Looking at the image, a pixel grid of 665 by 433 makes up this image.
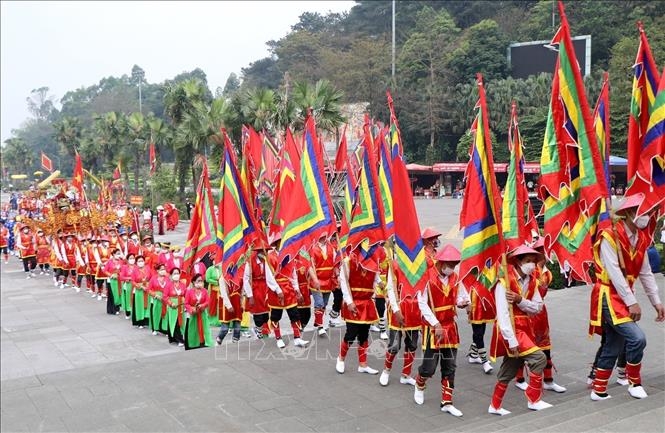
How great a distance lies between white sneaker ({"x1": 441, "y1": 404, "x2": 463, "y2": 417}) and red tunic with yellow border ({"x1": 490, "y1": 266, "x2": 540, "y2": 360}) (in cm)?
73

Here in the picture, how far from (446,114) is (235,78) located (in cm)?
5632

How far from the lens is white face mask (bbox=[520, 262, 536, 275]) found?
5.60 meters

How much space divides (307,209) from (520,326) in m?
3.41

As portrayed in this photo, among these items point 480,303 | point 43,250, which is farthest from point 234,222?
point 43,250

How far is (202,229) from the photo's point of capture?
392 inches

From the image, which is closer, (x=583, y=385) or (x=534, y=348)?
(x=534, y=348)

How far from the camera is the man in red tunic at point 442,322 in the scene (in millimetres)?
6055

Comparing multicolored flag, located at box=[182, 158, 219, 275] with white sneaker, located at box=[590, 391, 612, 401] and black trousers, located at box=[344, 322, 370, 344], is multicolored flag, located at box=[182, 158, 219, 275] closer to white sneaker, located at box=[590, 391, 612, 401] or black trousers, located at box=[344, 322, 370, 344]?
black trousers, located at box=[344, 322, 370, 344]

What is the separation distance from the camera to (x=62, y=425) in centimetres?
634

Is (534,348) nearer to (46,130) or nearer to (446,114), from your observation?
(446,114)

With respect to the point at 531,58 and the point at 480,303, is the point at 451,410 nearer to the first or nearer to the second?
the point at 480,303

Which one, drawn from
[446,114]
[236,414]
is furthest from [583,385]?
[446,114]

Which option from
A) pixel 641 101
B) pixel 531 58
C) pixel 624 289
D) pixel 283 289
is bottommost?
pixel 283 289

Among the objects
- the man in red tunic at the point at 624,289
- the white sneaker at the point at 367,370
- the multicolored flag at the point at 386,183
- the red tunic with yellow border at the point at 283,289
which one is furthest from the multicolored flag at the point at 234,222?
the man in red tunic at the point at 624,289
